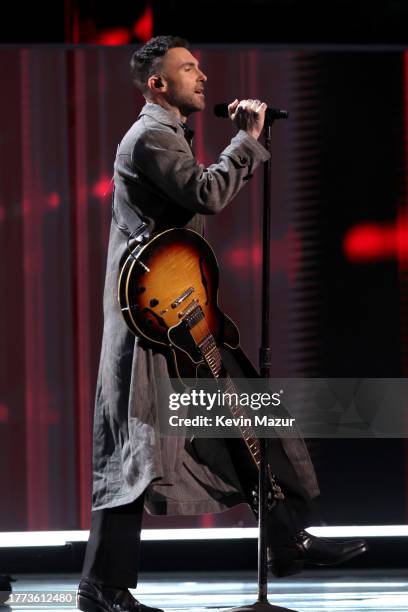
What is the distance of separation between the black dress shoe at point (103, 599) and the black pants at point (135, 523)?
0.07ft

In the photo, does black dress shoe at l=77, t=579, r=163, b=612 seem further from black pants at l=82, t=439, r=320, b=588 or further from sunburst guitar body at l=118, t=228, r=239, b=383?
sunburst guitar body at l=118, t=228, r=239, b=383

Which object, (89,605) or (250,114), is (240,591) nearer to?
(89,605)

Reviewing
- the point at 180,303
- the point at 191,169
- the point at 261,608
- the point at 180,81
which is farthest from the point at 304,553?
the point at 180,81

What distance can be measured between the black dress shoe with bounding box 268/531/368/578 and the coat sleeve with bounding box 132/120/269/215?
88 centimetres

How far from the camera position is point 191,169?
2.70 m

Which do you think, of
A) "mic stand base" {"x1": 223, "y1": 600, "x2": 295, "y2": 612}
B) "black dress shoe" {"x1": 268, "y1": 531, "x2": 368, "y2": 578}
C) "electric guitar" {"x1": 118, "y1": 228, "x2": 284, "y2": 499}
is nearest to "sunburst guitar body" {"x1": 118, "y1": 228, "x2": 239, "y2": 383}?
"electric guitar" {"x1": 118, "y1": 228, "x2": 284, "y2": 499}

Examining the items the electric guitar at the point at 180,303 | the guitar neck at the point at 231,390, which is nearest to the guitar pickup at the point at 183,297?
the electric guitar at the point at 180,303

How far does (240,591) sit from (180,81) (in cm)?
159

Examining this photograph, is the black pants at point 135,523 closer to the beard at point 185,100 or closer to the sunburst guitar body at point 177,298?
the sunburst guitar body at point 177,298

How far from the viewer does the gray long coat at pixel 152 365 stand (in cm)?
271

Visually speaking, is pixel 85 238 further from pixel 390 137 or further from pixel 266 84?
pixel 390 137

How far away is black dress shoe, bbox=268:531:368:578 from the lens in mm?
2809

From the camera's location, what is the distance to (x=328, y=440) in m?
3.81

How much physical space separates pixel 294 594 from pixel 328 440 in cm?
65
